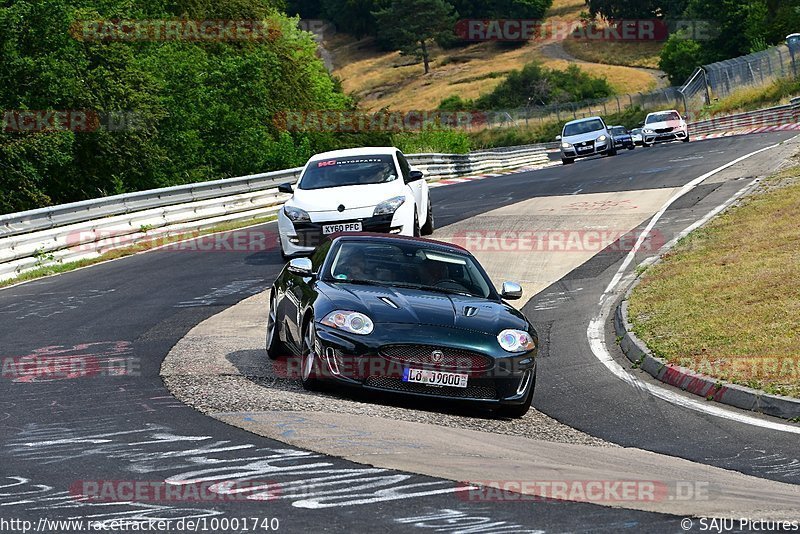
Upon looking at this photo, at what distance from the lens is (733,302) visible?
47.2 ft

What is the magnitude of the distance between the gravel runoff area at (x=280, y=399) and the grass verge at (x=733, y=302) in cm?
214

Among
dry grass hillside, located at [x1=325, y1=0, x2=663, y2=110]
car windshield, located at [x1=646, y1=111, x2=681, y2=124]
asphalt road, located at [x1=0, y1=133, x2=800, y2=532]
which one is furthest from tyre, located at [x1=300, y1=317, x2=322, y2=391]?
dry grass hillside, located at [x1=325, y1=0, x2=663, y2=110]

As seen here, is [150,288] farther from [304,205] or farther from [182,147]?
[182,147]

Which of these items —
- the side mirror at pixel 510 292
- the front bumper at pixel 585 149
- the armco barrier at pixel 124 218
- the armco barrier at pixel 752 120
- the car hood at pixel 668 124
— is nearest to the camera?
the side mirror at pixel 510 292

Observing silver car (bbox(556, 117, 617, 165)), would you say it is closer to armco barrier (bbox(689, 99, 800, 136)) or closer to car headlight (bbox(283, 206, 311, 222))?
armco barrier (bbox(689, 99, 800, 136))

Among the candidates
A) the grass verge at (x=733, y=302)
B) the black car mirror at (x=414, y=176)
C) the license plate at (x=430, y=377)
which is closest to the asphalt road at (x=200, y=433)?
the grass verge at (x=733, y=302)

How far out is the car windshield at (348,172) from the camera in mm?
19297

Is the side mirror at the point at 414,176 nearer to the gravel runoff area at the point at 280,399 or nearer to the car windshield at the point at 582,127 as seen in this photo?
the gravel runoff area at the point at 280,399

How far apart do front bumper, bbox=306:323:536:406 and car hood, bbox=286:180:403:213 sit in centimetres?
862

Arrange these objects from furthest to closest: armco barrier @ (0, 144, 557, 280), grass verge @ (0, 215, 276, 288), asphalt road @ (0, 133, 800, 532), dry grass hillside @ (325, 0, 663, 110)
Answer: dry grass hillside @ (325, 0, 663, 110) < armco barrier @ (0, 144, 557, 280) < grass verge @ (0, 215, 276, 288) < asphalt road @ (0, 133, 800, 532)

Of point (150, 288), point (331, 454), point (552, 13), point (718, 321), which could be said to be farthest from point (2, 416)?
point (552, 13)

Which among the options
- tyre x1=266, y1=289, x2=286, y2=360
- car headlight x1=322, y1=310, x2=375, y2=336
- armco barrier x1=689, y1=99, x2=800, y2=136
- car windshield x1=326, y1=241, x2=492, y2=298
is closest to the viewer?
car headlight x1=322, y1=310, x2=375, y2=336

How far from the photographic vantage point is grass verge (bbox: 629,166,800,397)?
11.3 meters

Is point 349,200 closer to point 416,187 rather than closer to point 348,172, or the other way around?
point 348,172
